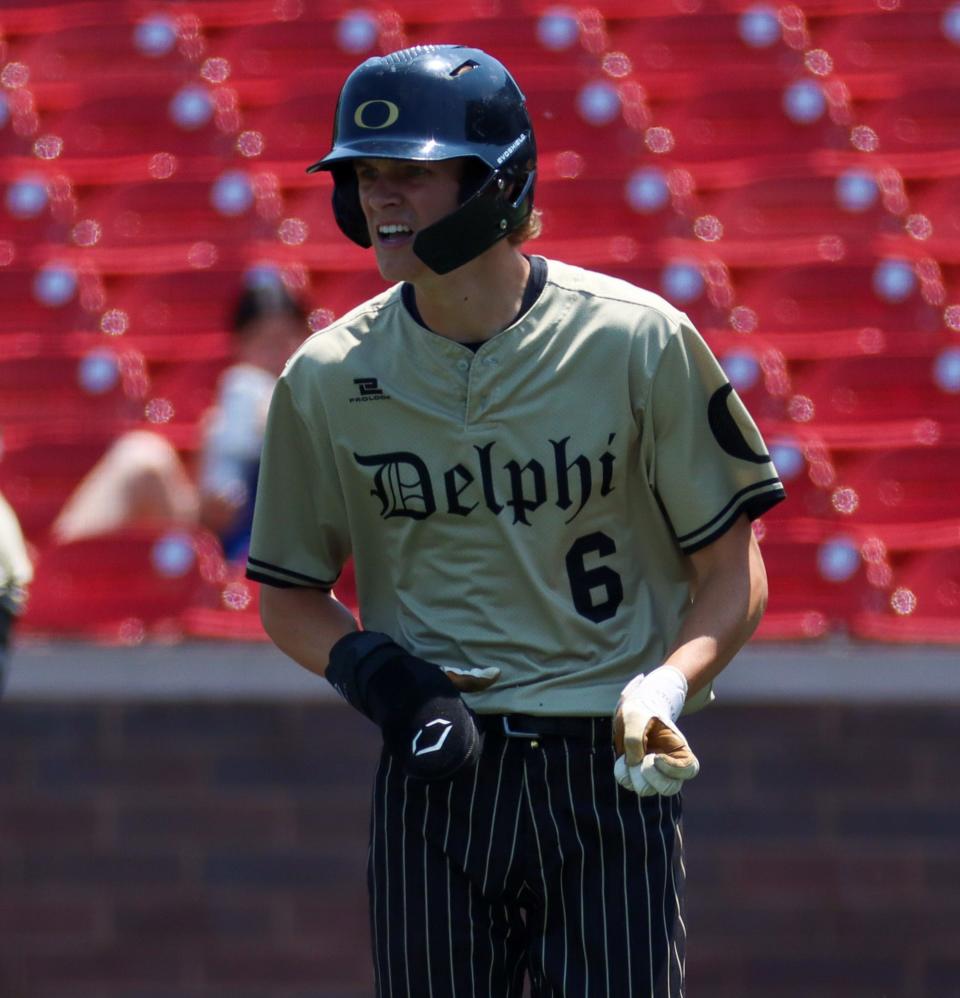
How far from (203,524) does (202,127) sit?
2055mm

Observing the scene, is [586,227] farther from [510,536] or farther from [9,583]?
[510,536]

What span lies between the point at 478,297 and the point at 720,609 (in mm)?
509

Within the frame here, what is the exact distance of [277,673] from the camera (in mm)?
4043

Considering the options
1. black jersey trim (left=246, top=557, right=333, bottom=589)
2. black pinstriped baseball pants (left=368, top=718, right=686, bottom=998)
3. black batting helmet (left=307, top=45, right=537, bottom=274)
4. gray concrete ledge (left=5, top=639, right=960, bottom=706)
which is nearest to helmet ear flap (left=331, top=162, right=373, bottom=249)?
black batting helmet (left=307, top=45, right=537, bottom=274)

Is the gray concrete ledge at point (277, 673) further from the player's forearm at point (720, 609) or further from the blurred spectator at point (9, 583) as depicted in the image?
the player's forearm at point (720, 609)

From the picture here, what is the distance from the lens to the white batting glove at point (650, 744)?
6.78 feet

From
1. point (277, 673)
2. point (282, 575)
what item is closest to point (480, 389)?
point (282, 575)

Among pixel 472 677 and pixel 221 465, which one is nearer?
pixel 472 677

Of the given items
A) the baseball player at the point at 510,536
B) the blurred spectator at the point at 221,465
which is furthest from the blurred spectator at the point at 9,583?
the blurred spectator at the point at 221,465

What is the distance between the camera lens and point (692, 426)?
229cm

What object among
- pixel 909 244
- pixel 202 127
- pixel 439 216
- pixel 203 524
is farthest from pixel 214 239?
pixel 439 216

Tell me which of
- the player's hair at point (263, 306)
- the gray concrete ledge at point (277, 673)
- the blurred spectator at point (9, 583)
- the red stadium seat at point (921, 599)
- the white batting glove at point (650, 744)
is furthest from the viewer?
the player's hair at point (263, 306)

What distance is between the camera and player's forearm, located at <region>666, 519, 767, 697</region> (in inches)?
88.5

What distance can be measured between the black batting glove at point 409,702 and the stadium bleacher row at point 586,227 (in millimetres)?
1905
